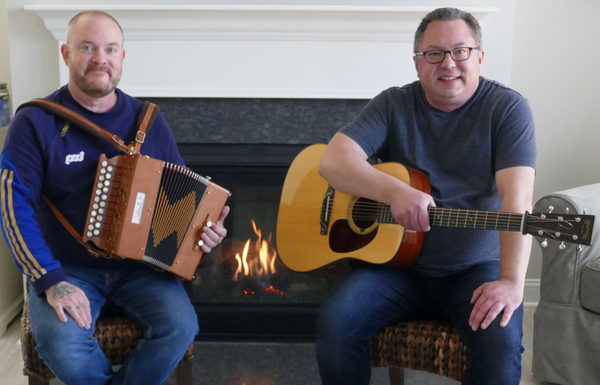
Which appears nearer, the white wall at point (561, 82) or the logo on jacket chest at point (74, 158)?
the logo on jacket chest at point (74, 158)

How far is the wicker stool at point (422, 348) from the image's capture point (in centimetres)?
134

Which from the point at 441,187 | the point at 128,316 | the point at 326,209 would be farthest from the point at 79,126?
the point at 441,187

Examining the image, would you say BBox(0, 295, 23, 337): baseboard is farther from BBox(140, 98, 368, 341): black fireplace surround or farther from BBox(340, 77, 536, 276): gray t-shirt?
BBox(340, 77, 536, 276): gray t-shirt

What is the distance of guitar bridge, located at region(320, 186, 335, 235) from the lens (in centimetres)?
163

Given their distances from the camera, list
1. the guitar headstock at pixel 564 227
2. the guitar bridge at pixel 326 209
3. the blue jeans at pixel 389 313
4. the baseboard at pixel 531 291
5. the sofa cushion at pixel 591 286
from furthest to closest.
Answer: the baseboard at pixel 531 291 < the sofa cushion at pixel 591 286 < the guitar bridge at pixel 326 209 < the blue jeans at pixel 389 313 < the guitar headstock at pixel 564 227

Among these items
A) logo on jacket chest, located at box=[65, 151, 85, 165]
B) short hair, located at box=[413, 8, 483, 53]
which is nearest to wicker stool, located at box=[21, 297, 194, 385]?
logo on jacket chest, located at box=[65, 151, 85, 165]

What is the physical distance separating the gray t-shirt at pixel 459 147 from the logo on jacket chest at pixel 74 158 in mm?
738

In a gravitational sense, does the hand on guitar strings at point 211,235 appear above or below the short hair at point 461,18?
below

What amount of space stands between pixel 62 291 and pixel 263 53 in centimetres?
114

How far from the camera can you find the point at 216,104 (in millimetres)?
2102

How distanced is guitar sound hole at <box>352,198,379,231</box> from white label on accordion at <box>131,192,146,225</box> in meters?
0.59

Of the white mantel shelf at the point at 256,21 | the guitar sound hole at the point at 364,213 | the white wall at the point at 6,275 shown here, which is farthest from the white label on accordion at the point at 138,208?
the white wall at the point at 6,275

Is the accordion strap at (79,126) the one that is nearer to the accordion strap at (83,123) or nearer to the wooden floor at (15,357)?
the accordion strap at (83,123)

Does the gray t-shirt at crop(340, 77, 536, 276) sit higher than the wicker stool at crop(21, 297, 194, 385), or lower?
higher
